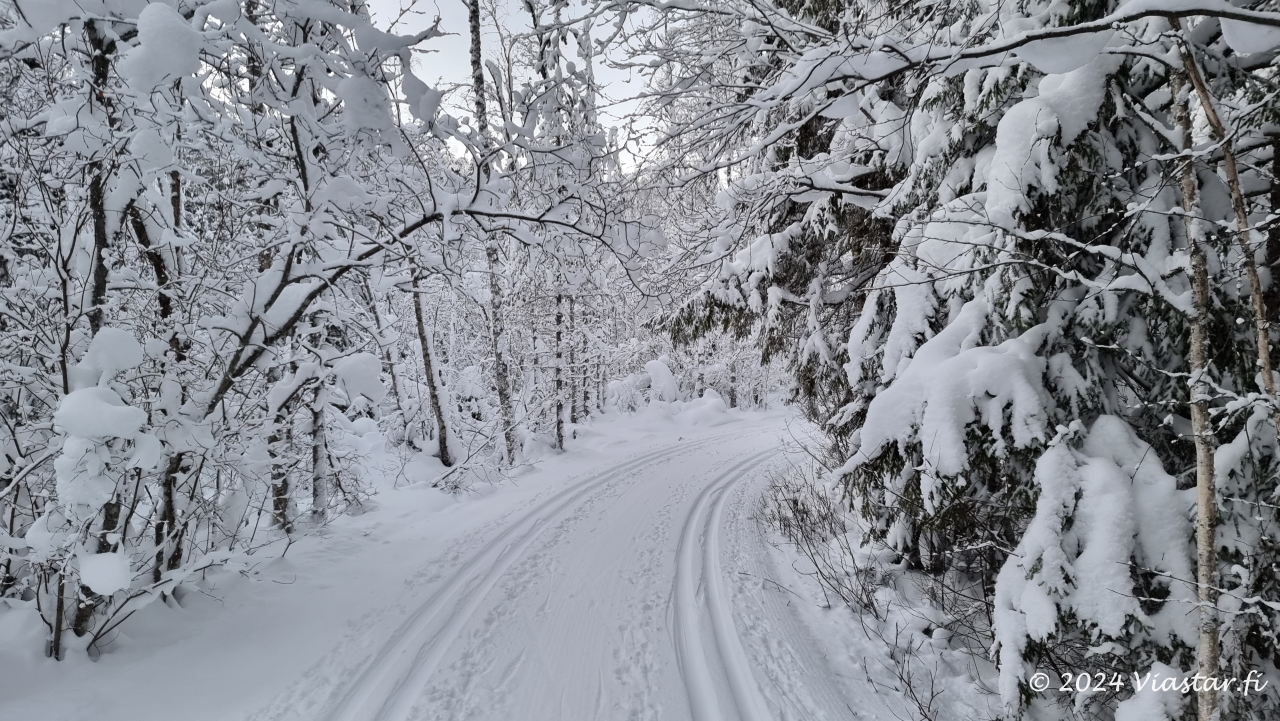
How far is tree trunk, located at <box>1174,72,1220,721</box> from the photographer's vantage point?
7.44 ft

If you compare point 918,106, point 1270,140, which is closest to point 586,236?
point 918,106

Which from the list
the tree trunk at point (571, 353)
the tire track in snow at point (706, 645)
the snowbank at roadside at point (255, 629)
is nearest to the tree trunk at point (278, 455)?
the snowbank at roadside at point (255, 629)

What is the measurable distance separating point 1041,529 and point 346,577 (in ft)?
21.3

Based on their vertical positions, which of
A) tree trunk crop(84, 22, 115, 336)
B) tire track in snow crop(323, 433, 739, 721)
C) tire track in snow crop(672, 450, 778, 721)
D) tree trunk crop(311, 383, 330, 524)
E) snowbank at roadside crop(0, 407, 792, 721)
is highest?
tree trunk crop(84, 22, 115, 336)

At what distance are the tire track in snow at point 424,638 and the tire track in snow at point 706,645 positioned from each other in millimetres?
2099

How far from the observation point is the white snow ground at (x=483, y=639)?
355 centimetres

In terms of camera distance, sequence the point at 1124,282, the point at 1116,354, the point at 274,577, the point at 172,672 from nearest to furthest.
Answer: the point at 1124,282, the point at 1116,354, the point at 172,672, the point at 274,577

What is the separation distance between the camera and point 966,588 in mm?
5441

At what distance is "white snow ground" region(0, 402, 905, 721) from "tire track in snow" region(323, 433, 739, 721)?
0.02 metres

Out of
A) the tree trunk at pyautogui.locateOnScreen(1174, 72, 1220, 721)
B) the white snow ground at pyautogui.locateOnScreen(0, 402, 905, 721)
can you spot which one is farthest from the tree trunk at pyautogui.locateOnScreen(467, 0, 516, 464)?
the tree trunk at pyautogui.locateOnScreen(1174, 72, 1220, 721)

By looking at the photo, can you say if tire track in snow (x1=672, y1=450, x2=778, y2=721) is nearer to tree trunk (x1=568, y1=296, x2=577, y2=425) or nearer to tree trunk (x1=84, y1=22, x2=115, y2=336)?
tree trunk (x1=84, y1=22, x2=115, y2=336)

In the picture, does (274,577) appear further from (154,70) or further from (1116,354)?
(1116,354)

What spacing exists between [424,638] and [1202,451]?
547 cm

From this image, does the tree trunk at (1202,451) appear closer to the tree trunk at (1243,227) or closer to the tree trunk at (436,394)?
the tree trunk at (1243,227)
